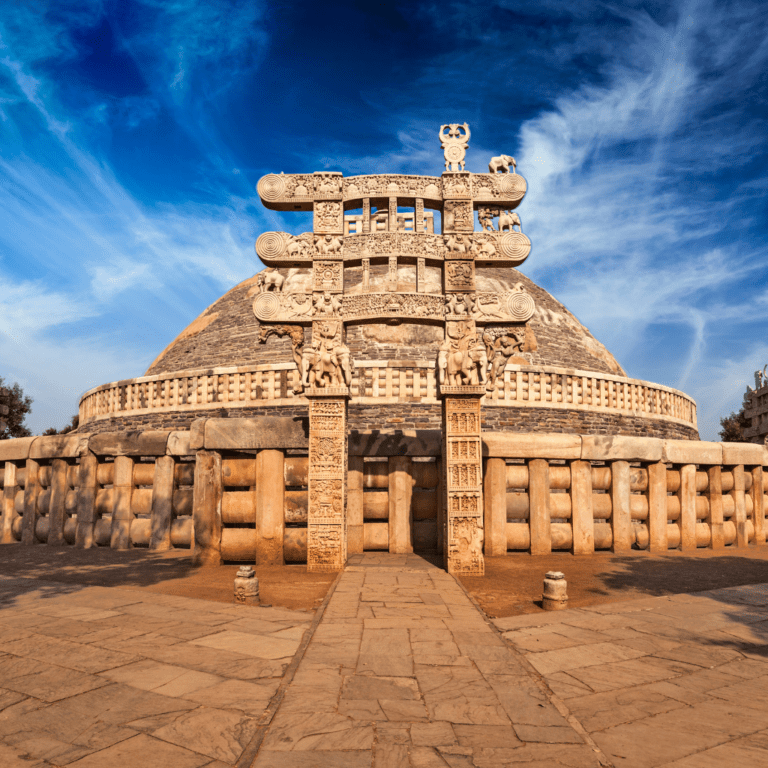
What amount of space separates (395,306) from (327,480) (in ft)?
8.37

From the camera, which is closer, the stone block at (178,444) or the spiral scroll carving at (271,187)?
the spiral scroll carving at (271,187)

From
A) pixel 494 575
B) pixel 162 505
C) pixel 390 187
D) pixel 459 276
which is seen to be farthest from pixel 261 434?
pixel 390 187

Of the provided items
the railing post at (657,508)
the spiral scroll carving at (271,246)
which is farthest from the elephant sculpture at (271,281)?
the railing post at (657,508)

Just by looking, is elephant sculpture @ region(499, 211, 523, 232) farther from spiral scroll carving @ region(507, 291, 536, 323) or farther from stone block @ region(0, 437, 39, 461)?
stone block @ region(0, 437, 39, 461)

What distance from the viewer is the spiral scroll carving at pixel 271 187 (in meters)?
7.79

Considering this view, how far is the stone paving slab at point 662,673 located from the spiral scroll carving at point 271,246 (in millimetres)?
5586

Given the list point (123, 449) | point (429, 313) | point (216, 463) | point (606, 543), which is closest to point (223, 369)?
point (123, 449)

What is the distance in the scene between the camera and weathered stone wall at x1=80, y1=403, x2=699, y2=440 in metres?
14.7

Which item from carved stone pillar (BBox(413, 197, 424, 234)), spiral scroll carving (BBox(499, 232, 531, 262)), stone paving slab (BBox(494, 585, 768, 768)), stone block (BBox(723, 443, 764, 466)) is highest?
carved stone pillar (BBox(413, 197, 424, 234))

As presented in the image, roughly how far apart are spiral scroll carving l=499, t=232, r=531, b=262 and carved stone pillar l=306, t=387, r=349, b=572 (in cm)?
293

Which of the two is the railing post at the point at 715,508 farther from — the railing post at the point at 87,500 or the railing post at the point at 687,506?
the railing post at the point at 87,500

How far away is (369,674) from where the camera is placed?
3324 millimetres

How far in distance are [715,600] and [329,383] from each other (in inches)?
198

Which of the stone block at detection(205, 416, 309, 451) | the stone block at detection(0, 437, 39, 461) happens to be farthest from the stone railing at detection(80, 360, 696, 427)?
the stone block at detection(205, 416, 309, 451)
